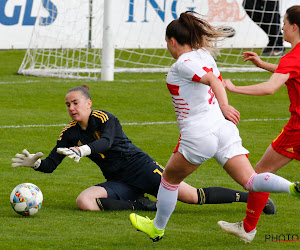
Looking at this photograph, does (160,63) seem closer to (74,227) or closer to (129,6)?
(129,6)

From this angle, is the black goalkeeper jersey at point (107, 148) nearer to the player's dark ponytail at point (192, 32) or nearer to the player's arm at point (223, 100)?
the player's dark ponytail at point (192, 32)

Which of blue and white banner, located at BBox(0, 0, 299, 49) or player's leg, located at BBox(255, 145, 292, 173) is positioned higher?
player's leg, located at BBox(255, 145, 292, 173)

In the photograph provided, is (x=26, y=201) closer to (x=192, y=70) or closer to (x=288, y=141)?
(x=192, y=70)

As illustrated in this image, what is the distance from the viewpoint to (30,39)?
18.0m

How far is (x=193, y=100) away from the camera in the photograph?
5145mm

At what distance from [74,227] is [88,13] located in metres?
12.0

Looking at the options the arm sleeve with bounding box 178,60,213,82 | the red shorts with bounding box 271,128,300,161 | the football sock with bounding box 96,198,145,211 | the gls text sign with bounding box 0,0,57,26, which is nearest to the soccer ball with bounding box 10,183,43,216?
the football sock with bounding box 96,198,145,211

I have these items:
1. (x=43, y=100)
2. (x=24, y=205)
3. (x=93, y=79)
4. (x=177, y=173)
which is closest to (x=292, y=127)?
(x=177, y=173)

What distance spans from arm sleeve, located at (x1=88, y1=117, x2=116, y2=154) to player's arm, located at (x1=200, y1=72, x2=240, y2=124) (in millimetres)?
1567

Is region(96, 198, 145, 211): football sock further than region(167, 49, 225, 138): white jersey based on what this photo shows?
Yes

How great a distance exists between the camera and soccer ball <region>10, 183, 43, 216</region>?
623cm

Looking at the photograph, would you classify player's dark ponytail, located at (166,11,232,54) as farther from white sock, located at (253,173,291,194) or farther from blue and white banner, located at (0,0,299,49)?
blue and white banner, located at (0,0,299,49)

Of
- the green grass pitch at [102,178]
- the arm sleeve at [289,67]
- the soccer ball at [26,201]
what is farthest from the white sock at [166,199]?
the soccer ball at [26,201]

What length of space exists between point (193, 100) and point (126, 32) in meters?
13.2
